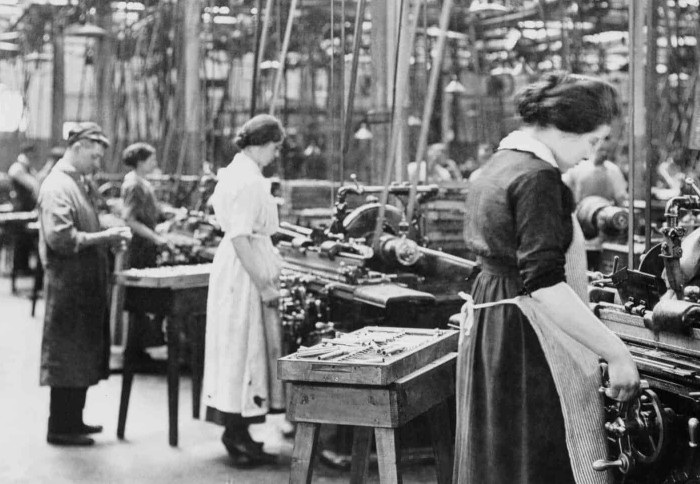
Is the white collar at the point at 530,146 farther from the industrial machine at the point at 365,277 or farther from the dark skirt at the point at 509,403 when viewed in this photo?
the industrial machine at the point at 365,277

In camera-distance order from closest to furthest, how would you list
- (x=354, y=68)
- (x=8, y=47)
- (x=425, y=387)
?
(x=425, y=387) → (x=354, y=68) → (x=8, y=47)

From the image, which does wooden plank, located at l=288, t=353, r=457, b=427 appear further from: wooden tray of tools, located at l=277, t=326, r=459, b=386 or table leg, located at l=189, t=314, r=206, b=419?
table leg, located at l=189, t=314, r=206, b=419

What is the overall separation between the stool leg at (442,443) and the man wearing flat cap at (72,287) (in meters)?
2.17

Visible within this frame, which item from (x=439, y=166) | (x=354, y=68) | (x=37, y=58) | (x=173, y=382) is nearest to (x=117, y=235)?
(x=173, y=382)

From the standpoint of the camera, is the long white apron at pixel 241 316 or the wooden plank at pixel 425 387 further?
the long white apron at pixel 241 316

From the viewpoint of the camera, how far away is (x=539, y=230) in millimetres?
2309

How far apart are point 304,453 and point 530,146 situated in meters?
1.21

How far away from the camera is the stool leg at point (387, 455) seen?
2963mm

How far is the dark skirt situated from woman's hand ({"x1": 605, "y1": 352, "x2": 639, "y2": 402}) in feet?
0.63

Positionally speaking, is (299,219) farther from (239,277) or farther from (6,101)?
(6,101)

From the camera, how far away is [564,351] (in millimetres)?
2447

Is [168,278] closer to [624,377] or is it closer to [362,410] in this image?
[362,410]

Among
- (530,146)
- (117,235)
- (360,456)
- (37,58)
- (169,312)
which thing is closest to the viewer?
(530,146)

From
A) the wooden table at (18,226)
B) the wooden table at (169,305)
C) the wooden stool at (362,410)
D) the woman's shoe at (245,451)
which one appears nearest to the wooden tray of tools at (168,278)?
the wooden table at (169,305)
